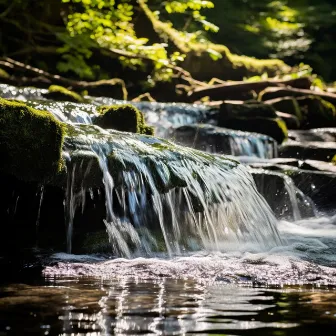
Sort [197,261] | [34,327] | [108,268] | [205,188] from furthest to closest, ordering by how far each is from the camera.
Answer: [205,188] < [197,261] < [108,268] < [34,327]

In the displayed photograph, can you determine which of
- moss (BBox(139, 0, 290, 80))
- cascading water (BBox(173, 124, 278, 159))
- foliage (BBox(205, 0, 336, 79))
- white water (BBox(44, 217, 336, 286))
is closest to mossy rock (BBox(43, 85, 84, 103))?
cascading water (BBox(173, 124, 278, 159))

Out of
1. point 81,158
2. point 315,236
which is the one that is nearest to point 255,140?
point 315,236

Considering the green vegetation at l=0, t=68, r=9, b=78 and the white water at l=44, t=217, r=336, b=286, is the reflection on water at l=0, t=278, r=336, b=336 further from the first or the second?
the green vegetation at l=0, t=68, r=9, b=78

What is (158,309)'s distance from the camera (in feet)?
10.1

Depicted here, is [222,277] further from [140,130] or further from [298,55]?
[298,55]

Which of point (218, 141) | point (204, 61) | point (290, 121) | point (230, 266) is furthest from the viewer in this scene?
point (204, 61)

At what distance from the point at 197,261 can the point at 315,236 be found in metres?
2.24

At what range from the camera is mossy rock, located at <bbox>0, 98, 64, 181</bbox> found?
542 cm

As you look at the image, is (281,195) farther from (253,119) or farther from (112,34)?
(112,34)

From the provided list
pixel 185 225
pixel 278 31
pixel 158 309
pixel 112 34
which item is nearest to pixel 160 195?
pixel 185 225

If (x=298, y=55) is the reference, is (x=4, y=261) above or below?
below

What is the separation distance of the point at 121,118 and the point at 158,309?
5.58 meters

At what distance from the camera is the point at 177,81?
49.9 ft

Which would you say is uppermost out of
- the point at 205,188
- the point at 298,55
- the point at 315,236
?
the point at 298,55
